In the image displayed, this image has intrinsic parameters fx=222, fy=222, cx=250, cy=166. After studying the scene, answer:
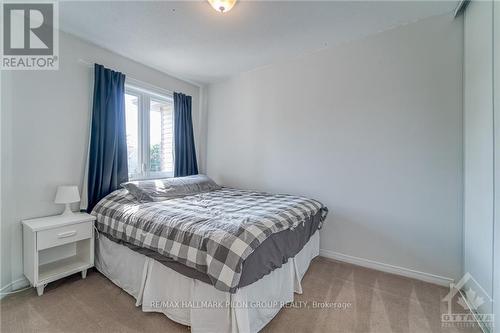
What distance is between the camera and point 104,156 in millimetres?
2547

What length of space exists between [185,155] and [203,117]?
0.83 metres

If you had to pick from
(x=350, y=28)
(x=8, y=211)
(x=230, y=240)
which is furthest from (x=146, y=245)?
(x=350, y=28)

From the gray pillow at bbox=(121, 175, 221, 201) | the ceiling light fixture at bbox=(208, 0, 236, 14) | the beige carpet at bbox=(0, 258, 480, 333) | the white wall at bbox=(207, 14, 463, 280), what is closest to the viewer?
the beige carpet at bbox=(0, 258, 480, 333)

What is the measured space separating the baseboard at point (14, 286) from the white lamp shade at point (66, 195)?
75 cm

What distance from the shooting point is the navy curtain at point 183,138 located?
351cm

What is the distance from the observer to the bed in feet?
4.55

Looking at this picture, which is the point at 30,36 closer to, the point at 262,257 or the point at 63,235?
the point at 63,235

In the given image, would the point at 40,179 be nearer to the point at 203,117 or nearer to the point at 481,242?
the point at 203,117

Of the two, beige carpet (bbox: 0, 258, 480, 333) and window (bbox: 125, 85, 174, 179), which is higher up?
window (bbox: 125, 85, 174, 179)

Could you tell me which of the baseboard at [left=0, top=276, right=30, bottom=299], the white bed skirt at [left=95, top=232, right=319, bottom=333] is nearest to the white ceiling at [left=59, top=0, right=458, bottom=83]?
the white bed skirt at [left=95, top=232, right=319, bottom=333]

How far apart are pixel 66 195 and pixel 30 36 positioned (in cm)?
154

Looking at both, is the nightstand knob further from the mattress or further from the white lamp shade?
the mattress

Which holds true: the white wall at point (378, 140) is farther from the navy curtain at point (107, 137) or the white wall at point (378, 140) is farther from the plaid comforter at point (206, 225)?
the navy curtain at point (107, 137)

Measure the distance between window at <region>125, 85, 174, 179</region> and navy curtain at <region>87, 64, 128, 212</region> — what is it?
228 millimetres
